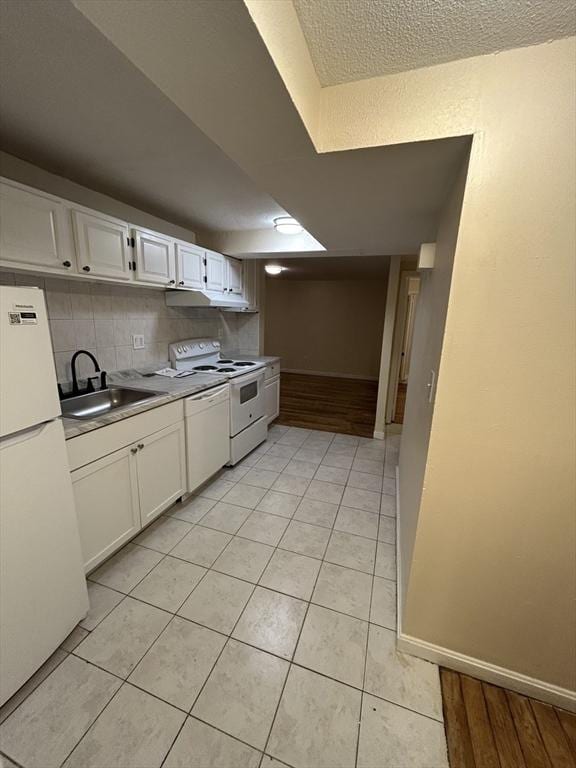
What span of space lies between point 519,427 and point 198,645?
1.59 metres

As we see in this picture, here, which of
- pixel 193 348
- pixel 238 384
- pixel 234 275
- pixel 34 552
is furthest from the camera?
pixel 234 275

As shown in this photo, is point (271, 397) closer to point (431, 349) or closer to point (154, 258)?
point (154, 258)

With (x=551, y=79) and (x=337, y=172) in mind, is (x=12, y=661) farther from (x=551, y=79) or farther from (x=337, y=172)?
(x=551, y=79)

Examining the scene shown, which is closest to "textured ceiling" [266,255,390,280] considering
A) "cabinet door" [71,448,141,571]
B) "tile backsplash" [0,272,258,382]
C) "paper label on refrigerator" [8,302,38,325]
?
"tile backsplash" [0,272,258,382]

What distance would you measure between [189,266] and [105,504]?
1.94 metres

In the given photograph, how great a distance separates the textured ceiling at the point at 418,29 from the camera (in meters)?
0.75

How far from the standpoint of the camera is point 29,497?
3.73 feet

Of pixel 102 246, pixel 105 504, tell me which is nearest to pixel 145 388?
pixel 105 504

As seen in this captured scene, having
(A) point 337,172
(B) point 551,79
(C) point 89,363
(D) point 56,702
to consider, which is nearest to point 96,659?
(D) point 56,702

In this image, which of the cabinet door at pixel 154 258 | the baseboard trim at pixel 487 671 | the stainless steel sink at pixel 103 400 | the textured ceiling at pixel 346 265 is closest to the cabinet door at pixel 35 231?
the cabinet door at pixel 154 258

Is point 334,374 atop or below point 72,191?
below

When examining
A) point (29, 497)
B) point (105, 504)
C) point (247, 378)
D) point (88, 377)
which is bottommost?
point (105, 504)

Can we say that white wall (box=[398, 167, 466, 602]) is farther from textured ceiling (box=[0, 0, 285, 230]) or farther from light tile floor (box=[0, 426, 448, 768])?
textured ceiling (box=[0, 0, 285, 230])

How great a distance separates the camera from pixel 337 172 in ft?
4.08
